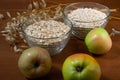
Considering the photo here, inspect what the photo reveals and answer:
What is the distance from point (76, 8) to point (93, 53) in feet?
0.89

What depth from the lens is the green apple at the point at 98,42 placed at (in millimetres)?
950

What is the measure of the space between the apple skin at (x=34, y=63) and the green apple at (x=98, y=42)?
0.18 metres

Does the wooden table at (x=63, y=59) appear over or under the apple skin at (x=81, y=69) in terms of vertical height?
under

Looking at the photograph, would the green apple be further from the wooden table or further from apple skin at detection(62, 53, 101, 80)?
apple skin at detection(62, 53, 101, 80)

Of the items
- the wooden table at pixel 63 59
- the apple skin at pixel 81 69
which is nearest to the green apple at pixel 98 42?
the wooden table at pixel 63 59

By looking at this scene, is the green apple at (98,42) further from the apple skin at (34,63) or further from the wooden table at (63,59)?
the apple skin at (34,63)

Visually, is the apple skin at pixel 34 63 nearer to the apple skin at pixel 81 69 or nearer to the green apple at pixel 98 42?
the apple skin at pixel 81 69

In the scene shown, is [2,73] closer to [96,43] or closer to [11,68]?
[11,68]

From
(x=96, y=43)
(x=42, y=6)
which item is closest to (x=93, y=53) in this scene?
(x=96, y=43)

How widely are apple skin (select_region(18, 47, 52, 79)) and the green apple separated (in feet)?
0.59

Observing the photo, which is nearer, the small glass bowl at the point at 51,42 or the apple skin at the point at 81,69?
the apple skin at the point at 81,69

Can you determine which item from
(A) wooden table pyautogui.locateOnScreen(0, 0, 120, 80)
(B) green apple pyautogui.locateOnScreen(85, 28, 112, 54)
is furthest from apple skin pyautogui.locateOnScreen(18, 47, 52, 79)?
(B) green apple pyautogui.locateOnScreen(85, 28, 112, 54)

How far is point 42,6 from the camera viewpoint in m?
1.26

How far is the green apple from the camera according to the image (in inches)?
37.4
